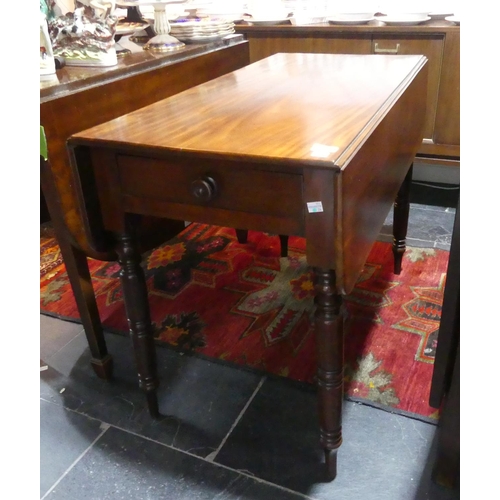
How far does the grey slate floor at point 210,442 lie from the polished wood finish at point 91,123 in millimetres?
143

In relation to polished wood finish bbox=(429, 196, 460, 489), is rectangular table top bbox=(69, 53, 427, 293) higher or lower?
higher

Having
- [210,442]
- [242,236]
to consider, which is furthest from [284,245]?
[210,442]

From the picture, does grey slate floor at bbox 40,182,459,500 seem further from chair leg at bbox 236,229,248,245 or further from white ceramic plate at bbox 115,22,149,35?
white ceramic plate at bbox 115,22,149,35

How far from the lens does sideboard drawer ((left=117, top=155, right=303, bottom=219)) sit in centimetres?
79

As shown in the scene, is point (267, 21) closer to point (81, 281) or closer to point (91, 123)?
point (91, 123)

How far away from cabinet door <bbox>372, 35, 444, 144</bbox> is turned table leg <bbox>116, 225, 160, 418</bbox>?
1.53 meters

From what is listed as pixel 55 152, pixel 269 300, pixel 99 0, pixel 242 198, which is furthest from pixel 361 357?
pixel 99 0

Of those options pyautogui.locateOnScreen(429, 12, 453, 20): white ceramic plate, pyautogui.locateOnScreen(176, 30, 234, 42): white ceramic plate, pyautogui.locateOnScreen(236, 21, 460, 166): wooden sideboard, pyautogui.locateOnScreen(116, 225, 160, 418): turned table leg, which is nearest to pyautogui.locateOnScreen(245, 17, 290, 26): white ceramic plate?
pyautogui.locateOnScreen(236, 21, 460, 166): wooden sideboard

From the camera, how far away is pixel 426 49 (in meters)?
1.99

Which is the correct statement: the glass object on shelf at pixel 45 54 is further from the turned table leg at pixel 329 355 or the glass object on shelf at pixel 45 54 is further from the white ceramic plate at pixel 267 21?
the white ceramic plate at pixel 267 21

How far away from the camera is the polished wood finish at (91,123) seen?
3.30 ft

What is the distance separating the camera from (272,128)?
34.5 inches

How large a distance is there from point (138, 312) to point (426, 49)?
1602 millimetres

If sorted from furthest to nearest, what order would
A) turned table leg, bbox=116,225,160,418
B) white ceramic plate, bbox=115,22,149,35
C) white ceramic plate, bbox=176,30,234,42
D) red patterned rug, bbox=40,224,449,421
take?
1. white ceramic plate, bbox=115,22,149,35
2. white ceramic plate, bbox=176,30,234,42
3. red patterned rug, bbox=40,224,449,421
4. turned table leg, bbox=116,225,160,418
